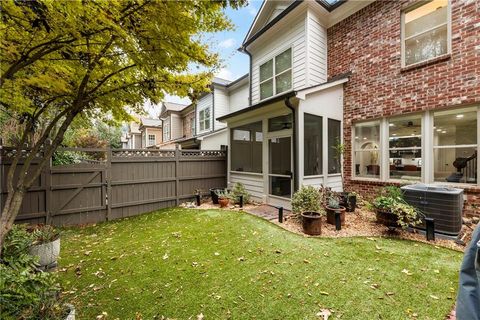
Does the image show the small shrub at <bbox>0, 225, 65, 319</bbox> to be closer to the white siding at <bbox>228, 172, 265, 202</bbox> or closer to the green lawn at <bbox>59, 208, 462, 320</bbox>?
the green lawn at <bbox>59, 208, 462, 320</bbox>

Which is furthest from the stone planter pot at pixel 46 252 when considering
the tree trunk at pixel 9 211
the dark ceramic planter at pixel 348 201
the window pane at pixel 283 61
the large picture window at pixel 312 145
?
the window pane at pixel 283 61

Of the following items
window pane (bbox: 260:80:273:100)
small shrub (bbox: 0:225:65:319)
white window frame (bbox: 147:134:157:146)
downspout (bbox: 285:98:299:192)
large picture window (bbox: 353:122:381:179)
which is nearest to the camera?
small shrub (bbox: 0:225:65:319)

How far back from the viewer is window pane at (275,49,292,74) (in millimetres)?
8797

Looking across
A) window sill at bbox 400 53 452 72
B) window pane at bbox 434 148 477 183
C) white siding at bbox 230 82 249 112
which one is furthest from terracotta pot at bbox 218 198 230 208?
white siding at bbox 230 82 249 112

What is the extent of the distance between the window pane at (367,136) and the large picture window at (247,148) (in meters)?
3.31

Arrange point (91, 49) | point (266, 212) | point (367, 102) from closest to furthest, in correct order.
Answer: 1. point (91, 49)
2. point (266, 212)
3. point (367, 102)

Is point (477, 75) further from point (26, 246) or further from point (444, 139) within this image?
point (26, 246)

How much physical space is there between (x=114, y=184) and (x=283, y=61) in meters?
7.61

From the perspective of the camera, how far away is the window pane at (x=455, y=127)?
5629 mm

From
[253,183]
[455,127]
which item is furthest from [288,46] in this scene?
[455,127]

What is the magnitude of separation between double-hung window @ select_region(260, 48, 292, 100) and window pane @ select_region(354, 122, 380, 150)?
9.78ft

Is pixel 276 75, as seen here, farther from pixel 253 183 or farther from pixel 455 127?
pixel 455 127

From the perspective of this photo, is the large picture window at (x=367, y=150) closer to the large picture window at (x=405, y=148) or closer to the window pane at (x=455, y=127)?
the large picture window at (x=405, y=148)

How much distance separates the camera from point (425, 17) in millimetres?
6422
